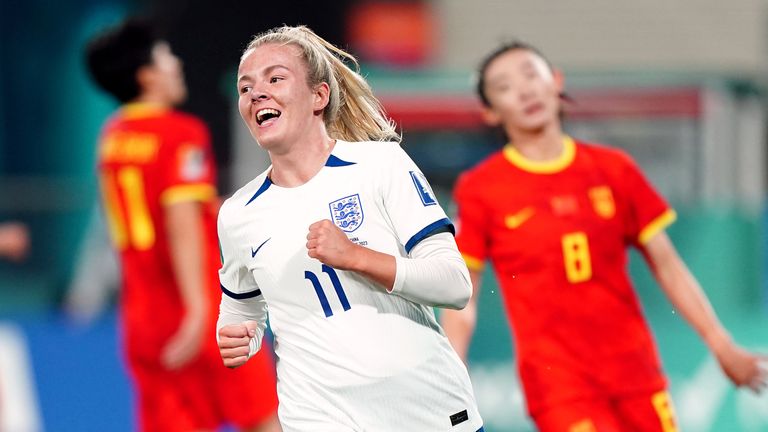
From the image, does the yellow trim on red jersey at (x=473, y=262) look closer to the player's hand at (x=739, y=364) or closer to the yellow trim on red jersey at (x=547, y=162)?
the yellow trim on red jersey at (x=547, y=162)

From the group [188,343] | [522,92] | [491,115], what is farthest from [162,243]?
[522,92]

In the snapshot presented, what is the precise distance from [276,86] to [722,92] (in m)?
11.1

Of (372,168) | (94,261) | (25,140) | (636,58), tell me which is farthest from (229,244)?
(636,58)

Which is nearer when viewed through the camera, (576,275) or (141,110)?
(576,275)

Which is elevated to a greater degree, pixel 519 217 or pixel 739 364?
pixel 519 217

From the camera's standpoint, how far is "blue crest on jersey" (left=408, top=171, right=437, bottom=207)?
3881 millimetres

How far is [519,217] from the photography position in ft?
17.7

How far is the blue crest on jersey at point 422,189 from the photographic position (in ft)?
12.7

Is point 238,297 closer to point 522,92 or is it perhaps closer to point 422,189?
point 422,189

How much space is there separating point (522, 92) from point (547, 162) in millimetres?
305

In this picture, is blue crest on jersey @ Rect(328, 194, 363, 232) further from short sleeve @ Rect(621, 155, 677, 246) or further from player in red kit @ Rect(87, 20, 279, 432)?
player in red kit @ Rect(87, 20, 279, 432)

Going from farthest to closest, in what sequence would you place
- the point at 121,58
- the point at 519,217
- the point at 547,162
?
1. the point at 121,58
2. the point at 547,162
3. the point at 519,217

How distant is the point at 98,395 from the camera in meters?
9.56

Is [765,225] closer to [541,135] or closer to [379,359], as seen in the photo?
[541,135]
